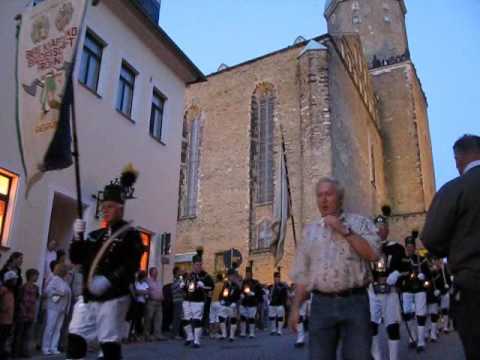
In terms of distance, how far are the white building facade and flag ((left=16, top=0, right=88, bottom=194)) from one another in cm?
497

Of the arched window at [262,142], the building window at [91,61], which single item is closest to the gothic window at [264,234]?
the arched window at [262,142]

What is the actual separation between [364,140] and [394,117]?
9908 mm

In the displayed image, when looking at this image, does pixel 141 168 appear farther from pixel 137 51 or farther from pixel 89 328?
pixel 89 328

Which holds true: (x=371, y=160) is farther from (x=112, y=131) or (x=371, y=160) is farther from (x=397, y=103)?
(x=112, y=131)

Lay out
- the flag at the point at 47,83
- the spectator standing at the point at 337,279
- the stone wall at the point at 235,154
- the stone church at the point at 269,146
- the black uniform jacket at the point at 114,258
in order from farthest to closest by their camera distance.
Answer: the stone wall at the point at 235,154 < the stone church at the point at 269,146 < the flag at the point at 47,83 < the black uniform jacket at the point at 114,258 < the spectator standing at the point at 337,279

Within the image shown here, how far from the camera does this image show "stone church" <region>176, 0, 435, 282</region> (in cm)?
2986

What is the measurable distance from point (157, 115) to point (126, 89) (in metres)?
2.12

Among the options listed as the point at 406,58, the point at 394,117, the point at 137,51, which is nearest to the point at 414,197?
the point at 394,117

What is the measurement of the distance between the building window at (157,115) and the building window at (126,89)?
4.40 ft

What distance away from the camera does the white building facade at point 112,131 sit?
1213 cm

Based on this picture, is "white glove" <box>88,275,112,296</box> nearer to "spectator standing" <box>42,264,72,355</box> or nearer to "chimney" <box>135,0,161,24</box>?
"spectator standing" <box>42,264,72,355</box>

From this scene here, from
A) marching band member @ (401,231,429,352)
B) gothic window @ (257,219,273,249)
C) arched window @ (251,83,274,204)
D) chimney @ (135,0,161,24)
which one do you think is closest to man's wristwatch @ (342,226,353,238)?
marching band member @ (401,231,429,352)

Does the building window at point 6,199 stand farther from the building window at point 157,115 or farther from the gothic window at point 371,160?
the gothic window at point 371,160

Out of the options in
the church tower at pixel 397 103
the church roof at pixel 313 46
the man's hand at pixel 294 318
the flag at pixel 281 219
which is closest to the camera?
the man's hand at pixel 294 318
